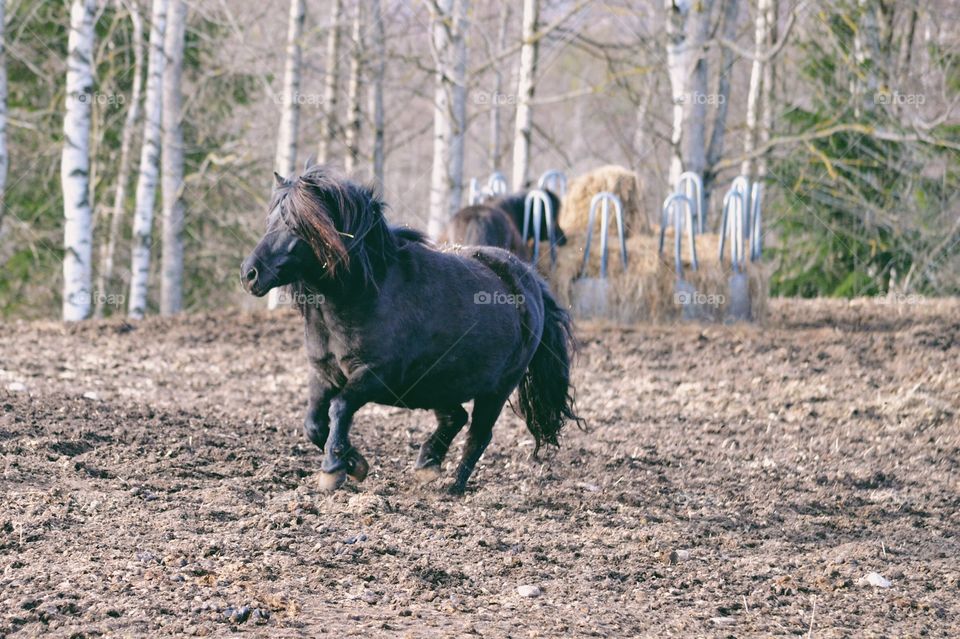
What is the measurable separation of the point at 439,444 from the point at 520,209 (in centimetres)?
700

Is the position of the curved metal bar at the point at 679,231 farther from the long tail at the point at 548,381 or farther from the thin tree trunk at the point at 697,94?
the long tail at the point at 548,381

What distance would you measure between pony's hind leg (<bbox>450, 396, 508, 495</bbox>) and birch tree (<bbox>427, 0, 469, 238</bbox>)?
7.95 metres

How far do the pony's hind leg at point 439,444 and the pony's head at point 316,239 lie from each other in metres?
1.11

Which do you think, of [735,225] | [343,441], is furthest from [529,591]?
[735,225]

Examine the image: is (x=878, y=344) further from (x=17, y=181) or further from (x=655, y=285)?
(x=17, y=181)

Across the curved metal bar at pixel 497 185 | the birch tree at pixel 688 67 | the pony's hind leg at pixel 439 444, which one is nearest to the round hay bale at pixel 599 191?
the birch tree at pixel 688 67

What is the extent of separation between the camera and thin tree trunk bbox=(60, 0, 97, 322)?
44.4ft

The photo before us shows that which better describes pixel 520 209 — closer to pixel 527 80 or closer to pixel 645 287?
pixel 645 287

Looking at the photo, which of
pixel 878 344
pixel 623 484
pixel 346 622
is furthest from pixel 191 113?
pixel 346 622

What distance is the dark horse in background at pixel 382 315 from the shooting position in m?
5.22

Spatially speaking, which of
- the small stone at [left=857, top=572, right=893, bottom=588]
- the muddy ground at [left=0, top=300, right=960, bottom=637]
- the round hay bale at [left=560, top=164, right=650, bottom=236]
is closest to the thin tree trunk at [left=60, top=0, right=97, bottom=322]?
the muddy ground at [left=0, top=300, right=960, bottom=637]

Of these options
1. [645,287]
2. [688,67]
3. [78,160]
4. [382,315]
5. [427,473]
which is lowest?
[427,473]

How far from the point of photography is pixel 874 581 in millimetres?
4746

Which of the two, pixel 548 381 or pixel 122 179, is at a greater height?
pixel 122 179
